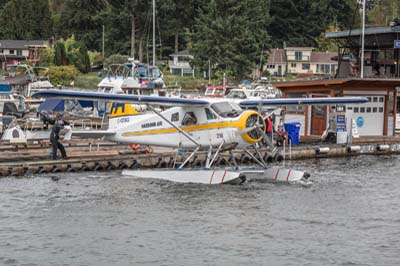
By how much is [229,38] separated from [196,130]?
48.1 metres

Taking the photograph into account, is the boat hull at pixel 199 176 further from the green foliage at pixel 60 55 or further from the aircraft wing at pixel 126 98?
the green foliage at pixel 60 55

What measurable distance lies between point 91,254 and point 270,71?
70.5 metres

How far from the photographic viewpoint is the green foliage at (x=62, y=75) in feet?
228

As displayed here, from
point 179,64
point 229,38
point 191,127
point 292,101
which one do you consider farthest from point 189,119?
point 179,64

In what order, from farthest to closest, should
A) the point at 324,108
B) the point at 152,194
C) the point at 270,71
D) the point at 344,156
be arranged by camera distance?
the point at 270,71
the point at 324,108
the point at 344,156
the point at 152,194

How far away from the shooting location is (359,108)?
33750mm

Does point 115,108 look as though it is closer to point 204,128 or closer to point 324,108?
point 204,128

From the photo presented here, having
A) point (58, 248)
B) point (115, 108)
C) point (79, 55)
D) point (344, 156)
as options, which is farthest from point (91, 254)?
point (79, 55)

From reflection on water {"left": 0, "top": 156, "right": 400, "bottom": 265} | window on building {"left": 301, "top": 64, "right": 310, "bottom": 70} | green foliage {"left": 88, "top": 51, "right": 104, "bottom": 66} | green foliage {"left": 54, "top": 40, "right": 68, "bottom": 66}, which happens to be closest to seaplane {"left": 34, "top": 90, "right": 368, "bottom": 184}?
reflection on water {"left": 0, "top": 156, "right": 400, "bottom": 265}

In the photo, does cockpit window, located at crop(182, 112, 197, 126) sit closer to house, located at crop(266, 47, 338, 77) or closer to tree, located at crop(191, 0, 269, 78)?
tree, located at crop(191, 0, 269, 78)

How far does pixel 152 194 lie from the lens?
21609 mm

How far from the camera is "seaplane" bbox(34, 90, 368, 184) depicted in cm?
2170

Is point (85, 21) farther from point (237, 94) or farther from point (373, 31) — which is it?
point (373, 31)

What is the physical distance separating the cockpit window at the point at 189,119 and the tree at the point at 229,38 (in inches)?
1838
